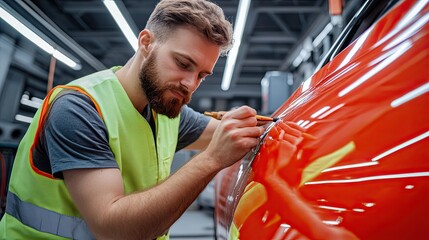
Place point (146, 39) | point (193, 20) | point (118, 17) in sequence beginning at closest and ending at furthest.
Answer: point (193, 20) < point (146, 39) < point (118, 17)

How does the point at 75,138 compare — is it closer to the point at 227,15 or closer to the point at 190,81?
the point at 190,81

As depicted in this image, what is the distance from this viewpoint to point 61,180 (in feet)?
3.34

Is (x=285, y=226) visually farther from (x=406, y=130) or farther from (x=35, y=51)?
(x=35, y=51)

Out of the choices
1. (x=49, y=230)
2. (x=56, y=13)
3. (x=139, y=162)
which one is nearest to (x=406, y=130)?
(x=139, y=162)

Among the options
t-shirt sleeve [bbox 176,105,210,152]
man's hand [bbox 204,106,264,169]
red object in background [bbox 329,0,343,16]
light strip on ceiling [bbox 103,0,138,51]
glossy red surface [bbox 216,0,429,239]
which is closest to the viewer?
glossy red surface [bbox 216,0,429,239]

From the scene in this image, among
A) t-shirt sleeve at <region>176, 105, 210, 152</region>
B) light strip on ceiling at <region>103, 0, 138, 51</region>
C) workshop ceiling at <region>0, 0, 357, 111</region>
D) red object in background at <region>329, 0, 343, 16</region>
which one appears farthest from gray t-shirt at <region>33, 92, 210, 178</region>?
light strip on ceiling at <region>103, 0, 138, 51</region>

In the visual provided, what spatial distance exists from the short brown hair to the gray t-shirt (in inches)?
15.8

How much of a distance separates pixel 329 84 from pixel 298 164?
0.20m

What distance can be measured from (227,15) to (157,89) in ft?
16.5

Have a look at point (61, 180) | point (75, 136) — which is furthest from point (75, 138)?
point (61, 180)

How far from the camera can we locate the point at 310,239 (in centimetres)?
49

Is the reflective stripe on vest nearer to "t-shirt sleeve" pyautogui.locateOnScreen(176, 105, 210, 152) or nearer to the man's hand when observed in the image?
the man's hand

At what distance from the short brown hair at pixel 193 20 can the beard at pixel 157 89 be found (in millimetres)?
114

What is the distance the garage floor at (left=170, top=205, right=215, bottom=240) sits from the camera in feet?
12.4
